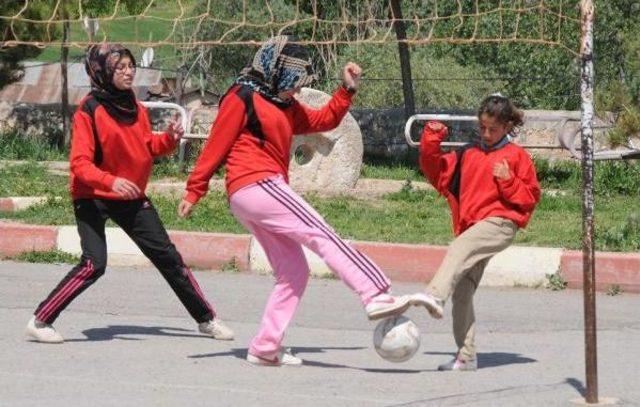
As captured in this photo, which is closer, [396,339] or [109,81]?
[396,339]

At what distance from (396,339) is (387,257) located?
4.09 metres

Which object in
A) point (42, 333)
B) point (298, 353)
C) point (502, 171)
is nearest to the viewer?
point (502, 171)

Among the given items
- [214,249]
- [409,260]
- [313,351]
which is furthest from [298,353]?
[214,249]

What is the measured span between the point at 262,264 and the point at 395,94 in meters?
14.5

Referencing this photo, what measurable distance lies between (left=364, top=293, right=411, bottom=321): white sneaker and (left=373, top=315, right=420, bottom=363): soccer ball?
8 centimetres

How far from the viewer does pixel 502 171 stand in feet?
26.0

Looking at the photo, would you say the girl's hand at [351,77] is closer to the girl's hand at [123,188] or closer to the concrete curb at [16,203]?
the girl's hand at [123,188]

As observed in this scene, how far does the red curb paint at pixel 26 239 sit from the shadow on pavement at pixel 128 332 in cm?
312

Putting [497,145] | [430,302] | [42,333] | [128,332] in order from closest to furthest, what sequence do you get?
[430,302] → [497,145] → [42,333] → [128,332]

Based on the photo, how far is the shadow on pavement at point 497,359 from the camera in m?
8.47

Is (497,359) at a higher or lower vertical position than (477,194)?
lower

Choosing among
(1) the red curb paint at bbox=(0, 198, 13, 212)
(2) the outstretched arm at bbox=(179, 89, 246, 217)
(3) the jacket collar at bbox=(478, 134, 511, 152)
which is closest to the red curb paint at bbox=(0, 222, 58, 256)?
(1) the red curb paint at bbox=(0, 198, 13, 212)

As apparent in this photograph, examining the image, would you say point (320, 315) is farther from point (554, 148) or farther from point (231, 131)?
point (554, 148)

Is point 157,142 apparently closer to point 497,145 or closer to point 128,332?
point 128,332
